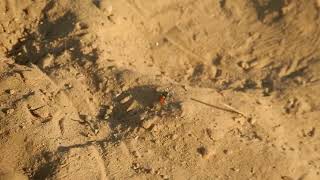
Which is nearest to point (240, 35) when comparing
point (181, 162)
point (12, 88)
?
point (181, 162)

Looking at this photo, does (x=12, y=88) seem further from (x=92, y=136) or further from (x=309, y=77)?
(x=309, y=77)

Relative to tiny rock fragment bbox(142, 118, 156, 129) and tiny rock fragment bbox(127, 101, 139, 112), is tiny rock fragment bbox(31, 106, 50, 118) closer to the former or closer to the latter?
tiny rock fragment bbox(127, 101, 139, 112)

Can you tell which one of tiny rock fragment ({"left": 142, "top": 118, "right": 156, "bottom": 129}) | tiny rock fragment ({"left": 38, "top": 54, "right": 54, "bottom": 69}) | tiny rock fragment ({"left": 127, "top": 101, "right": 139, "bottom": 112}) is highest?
tiny rock fragment ({"left": 38, "top": 54, "right": 54, "bottom": 69})

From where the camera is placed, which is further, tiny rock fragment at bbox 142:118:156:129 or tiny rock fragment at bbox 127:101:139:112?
tiny rock fragment at bbox 127:101:139:112

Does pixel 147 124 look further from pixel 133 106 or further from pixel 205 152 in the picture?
pixel 205 152

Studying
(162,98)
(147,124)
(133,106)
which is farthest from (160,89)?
(147,124)

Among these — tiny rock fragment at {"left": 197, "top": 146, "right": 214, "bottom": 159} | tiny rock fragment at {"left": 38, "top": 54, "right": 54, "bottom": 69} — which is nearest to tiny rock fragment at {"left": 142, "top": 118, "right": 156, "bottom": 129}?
tiny rock fragment at {"left": 197, "top": 146, "right": 214, "bottom": 159}

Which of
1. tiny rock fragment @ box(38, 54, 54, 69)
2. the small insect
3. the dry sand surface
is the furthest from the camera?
tiny rock fragment @ box(38, 54, 54, 69)

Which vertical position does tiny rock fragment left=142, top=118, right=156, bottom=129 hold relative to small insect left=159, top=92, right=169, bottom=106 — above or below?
below
